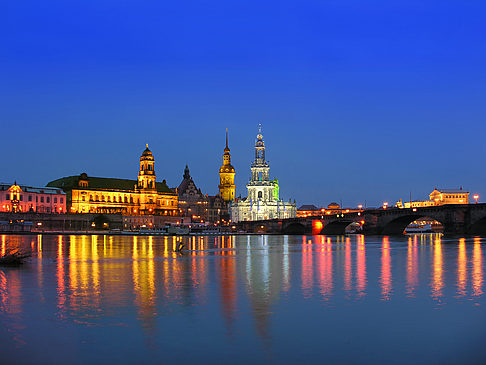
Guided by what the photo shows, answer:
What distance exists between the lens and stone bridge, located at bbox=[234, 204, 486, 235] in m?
107

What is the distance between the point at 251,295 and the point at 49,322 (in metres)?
Result: 9.74

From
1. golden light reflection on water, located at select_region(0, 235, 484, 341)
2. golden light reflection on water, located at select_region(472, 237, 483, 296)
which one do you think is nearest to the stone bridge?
golden light reflection on water, located at select_region(472, 237, 483, 296)

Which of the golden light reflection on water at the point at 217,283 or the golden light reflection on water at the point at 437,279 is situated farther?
the golden light reflection on water at the point at 437,279

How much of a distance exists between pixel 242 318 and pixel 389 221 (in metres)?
109

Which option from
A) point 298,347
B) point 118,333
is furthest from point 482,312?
point 118,333

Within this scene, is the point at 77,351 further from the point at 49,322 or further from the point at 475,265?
the point at 475,265

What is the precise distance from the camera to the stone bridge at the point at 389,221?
Result: 351ft

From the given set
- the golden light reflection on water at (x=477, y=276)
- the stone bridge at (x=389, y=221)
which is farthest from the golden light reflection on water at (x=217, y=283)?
the stone bridge at (x=389, y=221)

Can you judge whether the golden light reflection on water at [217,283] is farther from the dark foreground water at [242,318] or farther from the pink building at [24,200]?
the pink building at [24,200]

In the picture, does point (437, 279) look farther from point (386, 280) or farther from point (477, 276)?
point (386, 280)

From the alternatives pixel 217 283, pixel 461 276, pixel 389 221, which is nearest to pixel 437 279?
pixel 461 276

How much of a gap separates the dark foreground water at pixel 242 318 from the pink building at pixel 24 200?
158265 mm

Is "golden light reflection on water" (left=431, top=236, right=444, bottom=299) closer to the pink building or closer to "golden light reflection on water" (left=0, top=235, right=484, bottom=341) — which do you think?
"golden light reflection on water" (left=0, top=235, right=484, bottom=341)

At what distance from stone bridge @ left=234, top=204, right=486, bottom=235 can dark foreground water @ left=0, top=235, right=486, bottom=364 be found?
7555cm
